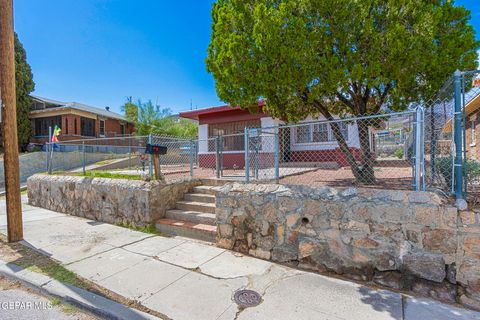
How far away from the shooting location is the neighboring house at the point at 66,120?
1884 cm

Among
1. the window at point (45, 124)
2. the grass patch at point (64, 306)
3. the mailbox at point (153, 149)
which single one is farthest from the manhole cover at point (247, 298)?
the window at point (45, 124)

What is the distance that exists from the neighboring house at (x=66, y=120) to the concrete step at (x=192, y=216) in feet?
57.2

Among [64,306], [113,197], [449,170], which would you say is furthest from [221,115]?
[64,306]

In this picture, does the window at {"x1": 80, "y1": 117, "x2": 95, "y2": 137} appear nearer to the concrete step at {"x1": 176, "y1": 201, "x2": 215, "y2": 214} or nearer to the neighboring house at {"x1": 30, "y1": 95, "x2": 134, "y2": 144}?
the neighboring house at {"x1": 30, "y1": 95, "x2": 134, "y2": 144}

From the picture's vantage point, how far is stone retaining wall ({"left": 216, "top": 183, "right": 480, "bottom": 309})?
2.83m

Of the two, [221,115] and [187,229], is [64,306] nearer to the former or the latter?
[187,229]

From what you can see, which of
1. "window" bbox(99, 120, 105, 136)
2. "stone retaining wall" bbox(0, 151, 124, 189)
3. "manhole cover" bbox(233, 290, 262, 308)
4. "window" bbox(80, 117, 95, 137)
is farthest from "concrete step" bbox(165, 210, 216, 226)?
"window" bbox(99, 120, 105, 136)

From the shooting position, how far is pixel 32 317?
264cm

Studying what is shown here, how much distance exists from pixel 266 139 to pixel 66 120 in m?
16.9

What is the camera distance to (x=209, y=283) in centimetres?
323

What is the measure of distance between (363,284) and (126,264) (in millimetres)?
3375

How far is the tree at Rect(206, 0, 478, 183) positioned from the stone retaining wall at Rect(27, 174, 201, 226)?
2.99m

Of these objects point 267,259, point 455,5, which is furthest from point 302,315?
point 455,5

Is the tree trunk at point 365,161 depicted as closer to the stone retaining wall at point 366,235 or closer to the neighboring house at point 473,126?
the stone retaining wall at point 366,235
